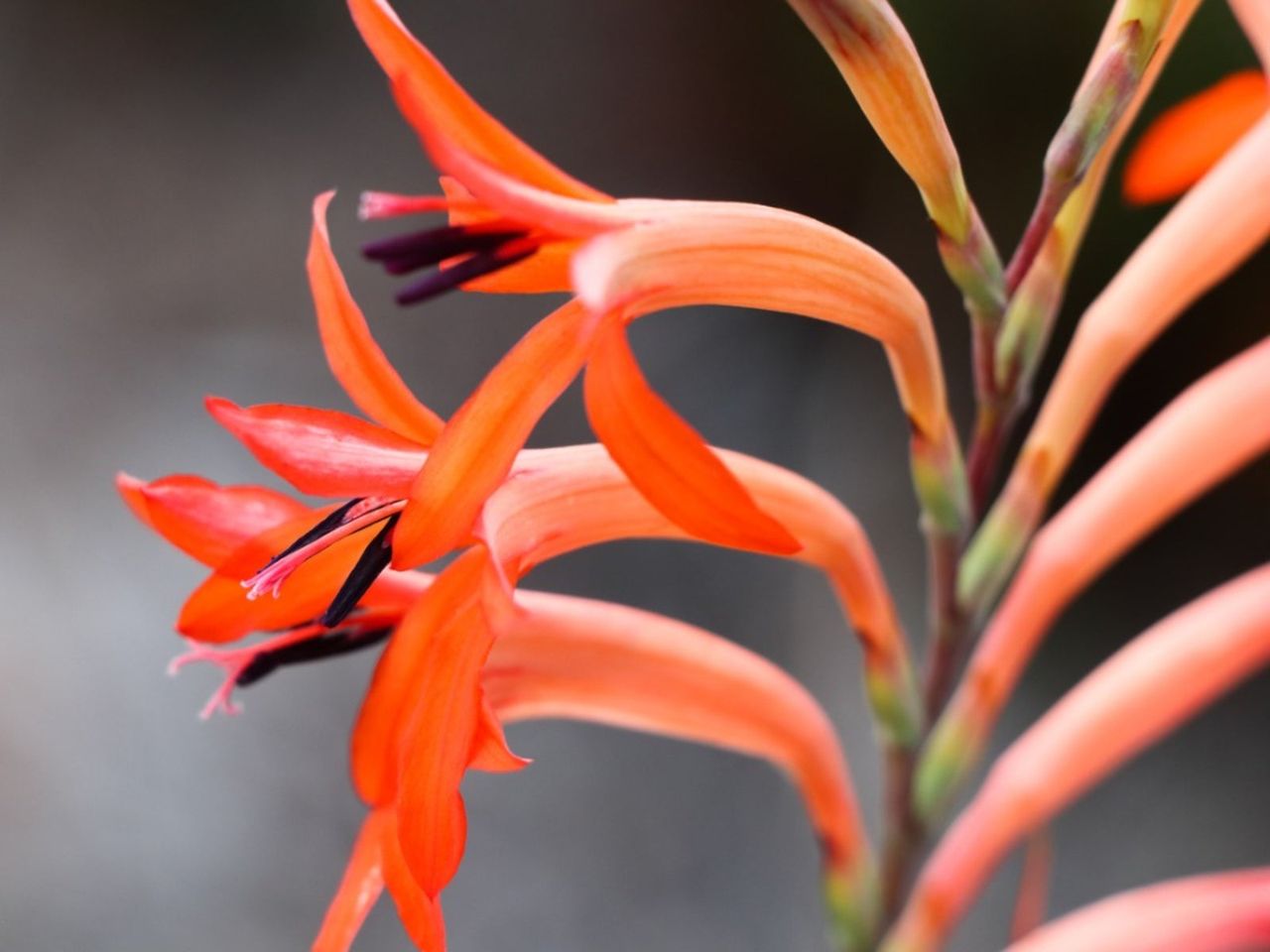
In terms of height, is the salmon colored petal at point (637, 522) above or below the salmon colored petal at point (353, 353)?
below

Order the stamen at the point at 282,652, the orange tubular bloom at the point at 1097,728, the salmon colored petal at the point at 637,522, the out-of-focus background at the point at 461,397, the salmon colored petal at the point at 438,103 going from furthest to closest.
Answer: the out-of-focus background at the point at 461,397 < the orange tubular bloom at the point at 1097,728 < the stamen at the point at 282,652 < the salmon colored petal at the point at 637,522 < the salmon colored petal at the point at 438,103

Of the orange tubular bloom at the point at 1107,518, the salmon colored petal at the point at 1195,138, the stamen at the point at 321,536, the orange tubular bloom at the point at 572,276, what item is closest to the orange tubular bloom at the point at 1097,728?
the orange tubular bloom at the point at 1107,518

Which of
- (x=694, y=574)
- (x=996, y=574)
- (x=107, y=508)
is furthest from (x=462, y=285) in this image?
(x=107, y=508)

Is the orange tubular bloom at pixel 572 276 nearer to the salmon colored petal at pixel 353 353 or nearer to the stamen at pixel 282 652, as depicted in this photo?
the salmon colored petal at pixel 353 353

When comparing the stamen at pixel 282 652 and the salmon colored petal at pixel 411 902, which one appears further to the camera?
the stamen at pixel 282 652

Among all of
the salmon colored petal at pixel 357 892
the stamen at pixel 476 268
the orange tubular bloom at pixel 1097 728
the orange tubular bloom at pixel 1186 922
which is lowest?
the orange tubular bloom at pixel 1186 922

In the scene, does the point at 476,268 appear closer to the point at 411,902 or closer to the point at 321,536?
the point at 321,536

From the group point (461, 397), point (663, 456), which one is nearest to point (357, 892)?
point (663, 456)
